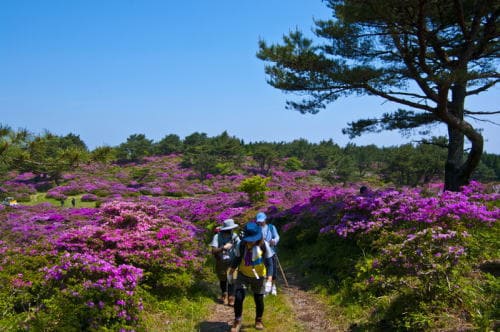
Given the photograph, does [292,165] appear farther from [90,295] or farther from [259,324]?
[90,295]

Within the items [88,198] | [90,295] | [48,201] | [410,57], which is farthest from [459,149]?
[48,201]

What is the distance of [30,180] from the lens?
43.7 m

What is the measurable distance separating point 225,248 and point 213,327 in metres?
1.46

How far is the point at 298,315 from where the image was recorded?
7.31 m

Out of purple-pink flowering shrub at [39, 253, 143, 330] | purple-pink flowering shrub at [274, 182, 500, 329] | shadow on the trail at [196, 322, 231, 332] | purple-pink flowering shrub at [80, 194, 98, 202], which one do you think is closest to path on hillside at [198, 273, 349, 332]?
shadow on the trail at [196, 322, 231, 332]

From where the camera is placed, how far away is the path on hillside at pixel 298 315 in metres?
6.50

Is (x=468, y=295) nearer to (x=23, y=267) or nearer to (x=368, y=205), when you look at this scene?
(x=368, y=205)

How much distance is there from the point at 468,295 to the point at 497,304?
1.79ft

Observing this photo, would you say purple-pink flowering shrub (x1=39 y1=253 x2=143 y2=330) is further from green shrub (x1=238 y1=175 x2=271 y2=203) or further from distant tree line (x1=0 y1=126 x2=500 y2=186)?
green shrub (x1=238 y1=175 x2=271 y2=203)

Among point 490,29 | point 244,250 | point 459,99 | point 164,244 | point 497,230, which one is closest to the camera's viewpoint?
point 244,250

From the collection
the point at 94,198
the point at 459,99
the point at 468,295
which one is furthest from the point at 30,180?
the point at 468,295

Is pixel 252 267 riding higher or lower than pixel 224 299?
higher

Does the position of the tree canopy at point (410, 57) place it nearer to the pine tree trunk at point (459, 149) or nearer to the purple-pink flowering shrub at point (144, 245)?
the pine tree trunk at point (459, 149)

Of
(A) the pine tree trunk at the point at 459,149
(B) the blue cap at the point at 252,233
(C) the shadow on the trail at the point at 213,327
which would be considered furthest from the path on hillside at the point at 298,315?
(A) the pine tree trunk at the point at 459,149
